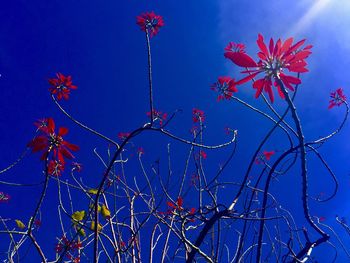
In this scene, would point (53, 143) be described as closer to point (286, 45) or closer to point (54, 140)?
point (54, 140)

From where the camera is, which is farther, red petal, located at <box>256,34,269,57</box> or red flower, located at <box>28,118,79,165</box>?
red flower, located at <box>28,118,79,165</box>

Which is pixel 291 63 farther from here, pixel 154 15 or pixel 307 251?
pixel 154 15

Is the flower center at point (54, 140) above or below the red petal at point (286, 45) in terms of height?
above

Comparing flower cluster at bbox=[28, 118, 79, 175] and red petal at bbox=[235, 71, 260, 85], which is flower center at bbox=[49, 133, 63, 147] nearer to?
flower cluster at bbox=[28, 118, 79, 175]

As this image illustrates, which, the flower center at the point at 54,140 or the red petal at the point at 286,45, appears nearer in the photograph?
the red petal at the point at 286,45

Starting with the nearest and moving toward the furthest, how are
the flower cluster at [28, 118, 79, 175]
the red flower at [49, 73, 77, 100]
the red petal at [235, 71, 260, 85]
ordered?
the red petal at [235, 71, 260, 85] → the flower cluster at [28, 118, 79, 175] → the red flower at [49, 73, 77, 100]

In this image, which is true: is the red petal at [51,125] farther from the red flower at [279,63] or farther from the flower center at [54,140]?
the red flower at [279,63]

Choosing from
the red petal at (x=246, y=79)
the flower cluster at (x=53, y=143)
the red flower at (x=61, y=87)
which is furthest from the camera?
the red flower at (x=61, y=87)

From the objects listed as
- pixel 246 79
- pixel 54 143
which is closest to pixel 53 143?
pixel 54 143

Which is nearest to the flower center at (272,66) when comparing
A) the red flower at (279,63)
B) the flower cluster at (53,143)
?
the red flower at (279,63)

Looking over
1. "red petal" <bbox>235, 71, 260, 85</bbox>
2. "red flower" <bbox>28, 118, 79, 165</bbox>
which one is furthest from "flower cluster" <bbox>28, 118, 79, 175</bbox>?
"red petal" <bbox>235, 71, 260, 85</bbox>

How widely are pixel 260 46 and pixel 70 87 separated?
5.18 ft

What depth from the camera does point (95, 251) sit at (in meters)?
1.36

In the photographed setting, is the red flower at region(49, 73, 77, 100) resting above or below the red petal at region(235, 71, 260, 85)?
above
